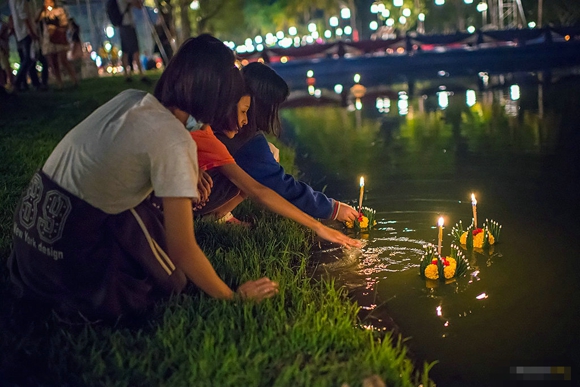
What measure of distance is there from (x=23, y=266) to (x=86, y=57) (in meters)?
→ 19.3

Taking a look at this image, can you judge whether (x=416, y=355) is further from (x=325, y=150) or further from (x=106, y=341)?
(x=325, y=150)

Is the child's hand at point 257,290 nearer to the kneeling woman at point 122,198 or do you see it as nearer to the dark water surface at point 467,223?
the kneeling woman at point 122,198

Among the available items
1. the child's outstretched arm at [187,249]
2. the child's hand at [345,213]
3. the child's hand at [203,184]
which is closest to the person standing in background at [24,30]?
the child's hand at [345,213]

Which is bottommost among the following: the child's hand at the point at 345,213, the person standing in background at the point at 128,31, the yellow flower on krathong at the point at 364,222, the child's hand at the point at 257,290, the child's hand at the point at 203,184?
the yellow flower on krathong at the point at 364,222

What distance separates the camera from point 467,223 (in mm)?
5230

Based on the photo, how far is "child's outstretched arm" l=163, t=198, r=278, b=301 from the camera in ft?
9.01

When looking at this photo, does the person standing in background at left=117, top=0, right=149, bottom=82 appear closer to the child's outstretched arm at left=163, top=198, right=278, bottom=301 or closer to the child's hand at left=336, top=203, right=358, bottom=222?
the child's hand at left=336, top=203, right=358, bottom=222

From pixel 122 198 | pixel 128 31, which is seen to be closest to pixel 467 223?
pixel 122 198

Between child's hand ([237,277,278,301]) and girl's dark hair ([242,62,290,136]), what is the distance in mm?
1366

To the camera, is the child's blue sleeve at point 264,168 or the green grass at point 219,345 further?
the child's blue sleeve at point 264,168

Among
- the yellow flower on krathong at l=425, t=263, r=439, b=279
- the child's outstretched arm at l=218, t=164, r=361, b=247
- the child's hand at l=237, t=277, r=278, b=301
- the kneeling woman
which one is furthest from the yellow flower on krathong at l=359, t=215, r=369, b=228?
the kneeling woman

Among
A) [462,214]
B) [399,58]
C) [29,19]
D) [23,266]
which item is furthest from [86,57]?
[23,266]

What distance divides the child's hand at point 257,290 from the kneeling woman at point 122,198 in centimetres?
30

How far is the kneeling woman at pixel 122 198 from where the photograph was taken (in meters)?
2.72
